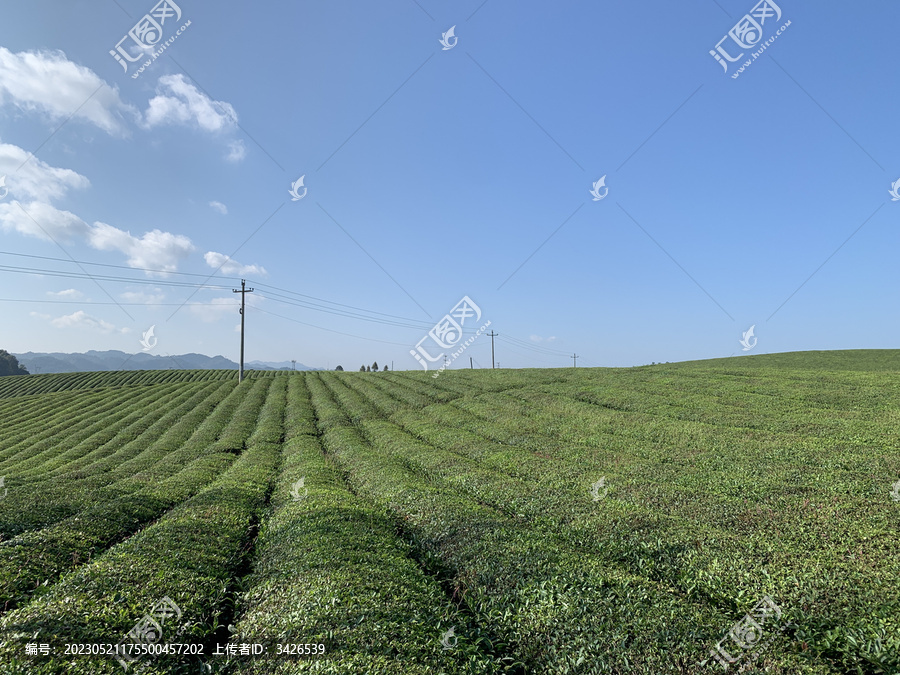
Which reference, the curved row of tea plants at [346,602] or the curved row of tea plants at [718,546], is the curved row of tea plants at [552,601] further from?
the curved row of tea plants at [718,546]

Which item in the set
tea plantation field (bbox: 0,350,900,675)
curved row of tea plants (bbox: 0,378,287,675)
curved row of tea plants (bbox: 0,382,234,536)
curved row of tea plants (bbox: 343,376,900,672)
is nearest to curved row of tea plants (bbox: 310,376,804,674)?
tea plantation field (bbox: 0,350,900,675)

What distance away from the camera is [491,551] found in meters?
11.4

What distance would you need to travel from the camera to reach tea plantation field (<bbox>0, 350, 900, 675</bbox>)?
7496mm

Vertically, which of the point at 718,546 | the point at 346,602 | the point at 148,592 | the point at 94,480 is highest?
the point at 718,546

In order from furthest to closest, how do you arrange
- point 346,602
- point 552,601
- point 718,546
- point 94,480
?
point 94,480
point 718,546
point 552,601
point 346,602

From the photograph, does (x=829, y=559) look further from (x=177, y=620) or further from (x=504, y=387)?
(x=504, y=387)

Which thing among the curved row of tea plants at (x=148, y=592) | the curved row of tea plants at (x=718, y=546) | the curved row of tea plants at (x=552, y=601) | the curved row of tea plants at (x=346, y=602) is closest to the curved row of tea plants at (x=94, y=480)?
the curved row of tea plants at (x=148, y=592)

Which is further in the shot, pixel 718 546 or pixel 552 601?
pixel 718 546

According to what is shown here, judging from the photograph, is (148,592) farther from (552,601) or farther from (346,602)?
(552,601)

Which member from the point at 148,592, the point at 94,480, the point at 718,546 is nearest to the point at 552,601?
the point at 718,546

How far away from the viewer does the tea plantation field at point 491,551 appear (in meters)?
7.50

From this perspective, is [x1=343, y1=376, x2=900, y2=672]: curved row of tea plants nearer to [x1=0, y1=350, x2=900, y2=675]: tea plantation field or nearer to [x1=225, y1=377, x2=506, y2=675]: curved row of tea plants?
[x1=0, y1=350, x2=900, y2=675]: tea plantation field

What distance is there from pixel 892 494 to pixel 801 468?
3.33 m

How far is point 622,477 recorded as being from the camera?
59.1 ft
